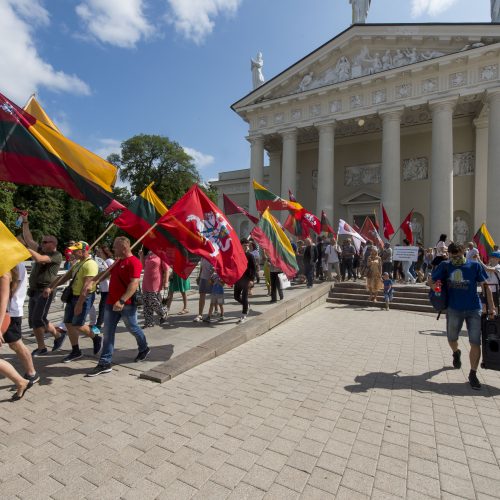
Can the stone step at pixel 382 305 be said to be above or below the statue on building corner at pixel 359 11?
below

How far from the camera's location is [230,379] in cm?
449

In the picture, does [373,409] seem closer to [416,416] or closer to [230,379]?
[416,416]

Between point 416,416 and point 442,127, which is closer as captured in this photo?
point 416,416

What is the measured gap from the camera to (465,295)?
4602mm

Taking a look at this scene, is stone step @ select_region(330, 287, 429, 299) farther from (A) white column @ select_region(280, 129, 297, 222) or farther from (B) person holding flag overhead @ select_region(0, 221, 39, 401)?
(A) white column @ select_region(280, 129, 297, 222)

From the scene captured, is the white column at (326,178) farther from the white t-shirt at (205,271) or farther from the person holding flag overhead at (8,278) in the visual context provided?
the person holding flag overhead at (8,278)

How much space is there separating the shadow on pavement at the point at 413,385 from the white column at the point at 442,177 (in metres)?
15.3

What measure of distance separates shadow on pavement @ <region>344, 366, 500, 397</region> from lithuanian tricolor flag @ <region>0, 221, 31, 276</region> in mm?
3875

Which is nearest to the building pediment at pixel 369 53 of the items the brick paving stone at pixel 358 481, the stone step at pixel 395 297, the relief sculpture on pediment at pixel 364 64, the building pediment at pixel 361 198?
the relief sculpture on pediment at pixel 364 64

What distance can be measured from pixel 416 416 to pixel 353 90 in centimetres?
2191

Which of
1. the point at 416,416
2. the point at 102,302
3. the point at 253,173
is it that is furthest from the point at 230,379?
the point at 253,173

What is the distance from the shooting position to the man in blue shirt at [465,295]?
443 centimetres

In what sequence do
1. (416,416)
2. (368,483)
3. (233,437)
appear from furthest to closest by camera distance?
(416,416) < (233,437) < (368,483)

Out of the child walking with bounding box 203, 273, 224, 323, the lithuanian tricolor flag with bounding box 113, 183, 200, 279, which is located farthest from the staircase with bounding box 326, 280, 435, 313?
the lithuanian tricolor flag with bounding box 113, 183, 200, 279
